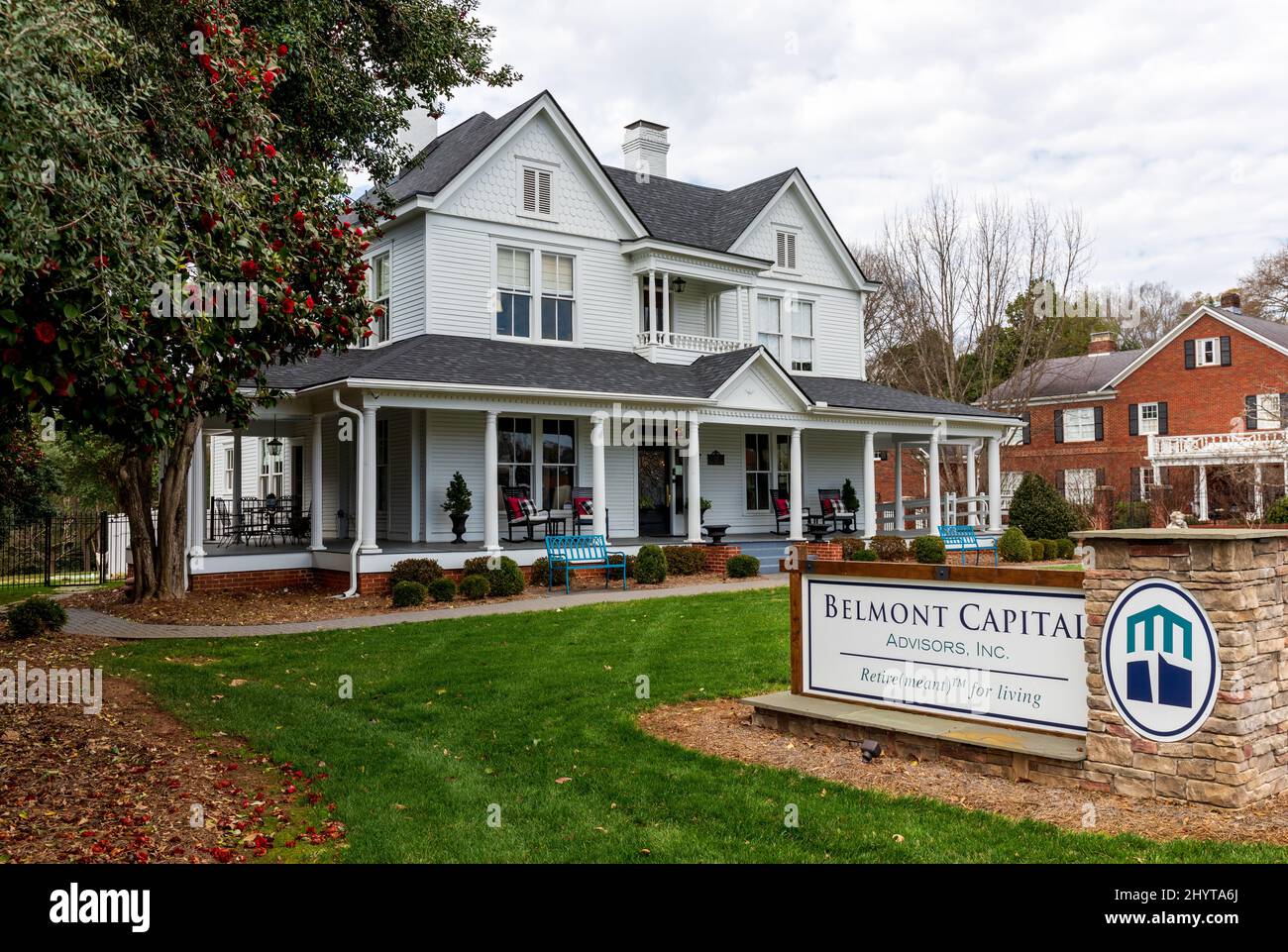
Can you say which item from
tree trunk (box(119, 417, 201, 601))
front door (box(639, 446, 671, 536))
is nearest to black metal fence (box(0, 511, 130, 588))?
tree trunk (box(119, 417, 201, 601))

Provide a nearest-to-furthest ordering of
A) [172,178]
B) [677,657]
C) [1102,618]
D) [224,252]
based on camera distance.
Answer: [1102,618] → [172,178] → [224,252] → [677,657]

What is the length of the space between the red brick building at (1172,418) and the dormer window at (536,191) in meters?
21.4

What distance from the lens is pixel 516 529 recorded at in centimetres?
2155

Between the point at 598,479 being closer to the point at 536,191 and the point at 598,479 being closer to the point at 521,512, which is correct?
the point at 521,512

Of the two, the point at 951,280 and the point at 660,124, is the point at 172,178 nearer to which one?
the point at 660,124

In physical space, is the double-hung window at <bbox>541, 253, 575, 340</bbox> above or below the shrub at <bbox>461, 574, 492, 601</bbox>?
above

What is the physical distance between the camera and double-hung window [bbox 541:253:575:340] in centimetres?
2197

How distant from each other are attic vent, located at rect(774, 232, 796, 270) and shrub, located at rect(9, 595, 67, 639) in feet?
62.1

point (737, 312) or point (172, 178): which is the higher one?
point (737, 312)

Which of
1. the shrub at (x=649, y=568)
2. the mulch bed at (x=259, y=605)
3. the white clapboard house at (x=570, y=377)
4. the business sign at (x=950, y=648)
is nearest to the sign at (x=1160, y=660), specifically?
the business sign at (x=950, y=648)

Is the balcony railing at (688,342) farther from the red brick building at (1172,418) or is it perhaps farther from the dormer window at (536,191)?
the red brick building at (1172,418)

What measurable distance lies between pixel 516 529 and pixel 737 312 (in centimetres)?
843

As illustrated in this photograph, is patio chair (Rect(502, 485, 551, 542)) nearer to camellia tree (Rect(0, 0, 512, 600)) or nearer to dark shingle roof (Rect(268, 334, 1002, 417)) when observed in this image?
dark shingle roof (Rect(268, 334, 1002, 417))

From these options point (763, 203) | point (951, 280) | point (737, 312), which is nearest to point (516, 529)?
point (737, 312)
